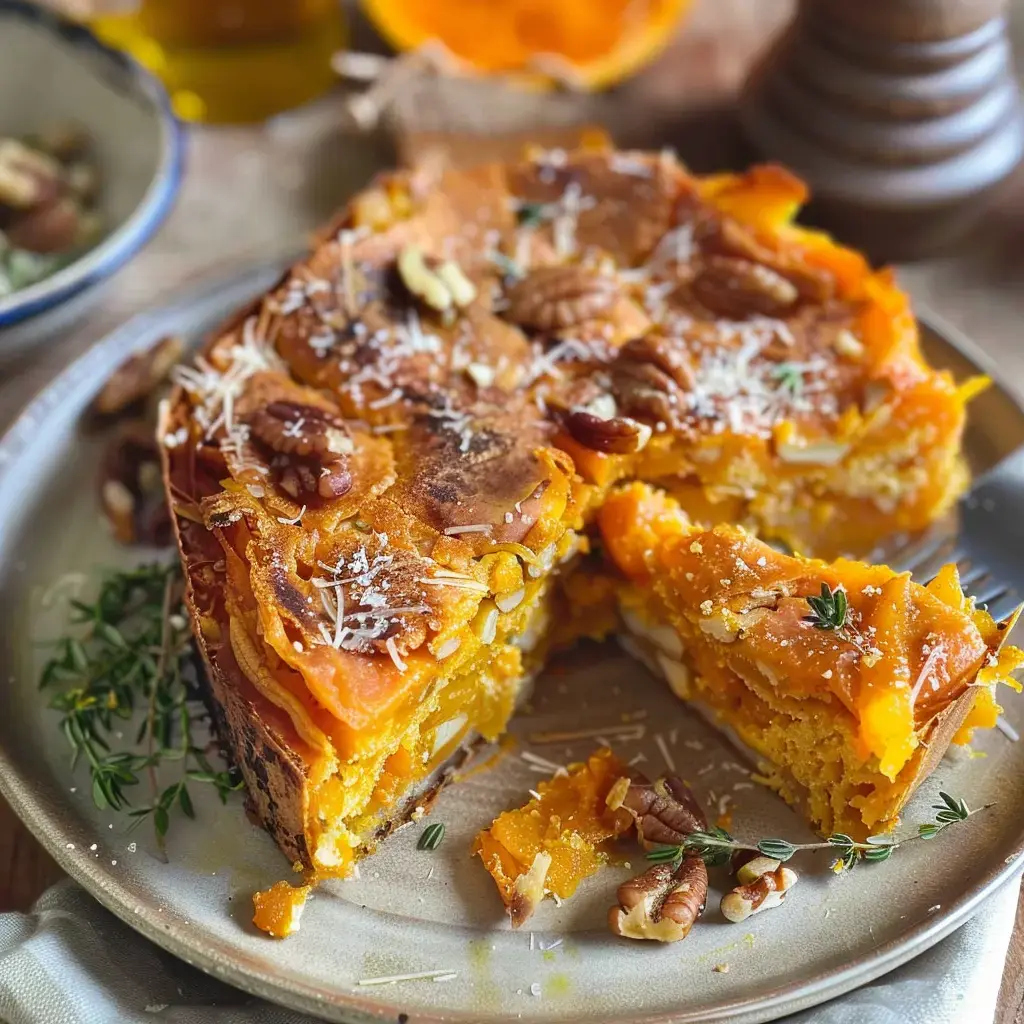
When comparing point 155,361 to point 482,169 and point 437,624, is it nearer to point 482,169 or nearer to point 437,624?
point 482,169

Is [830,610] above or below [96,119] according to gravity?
below

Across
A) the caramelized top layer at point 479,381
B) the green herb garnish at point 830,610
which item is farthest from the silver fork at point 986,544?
the green herb garnish at point 830,610

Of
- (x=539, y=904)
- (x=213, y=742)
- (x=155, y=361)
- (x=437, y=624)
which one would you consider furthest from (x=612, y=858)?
(x=155, y=361)

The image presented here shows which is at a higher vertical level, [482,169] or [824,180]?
[482,169]

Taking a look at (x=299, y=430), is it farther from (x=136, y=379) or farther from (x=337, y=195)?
(x=337, y=195)

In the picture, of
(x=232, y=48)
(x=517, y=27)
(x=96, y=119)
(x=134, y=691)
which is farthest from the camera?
(x=517, y=27)

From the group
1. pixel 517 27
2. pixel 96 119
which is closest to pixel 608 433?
pixel 96 119

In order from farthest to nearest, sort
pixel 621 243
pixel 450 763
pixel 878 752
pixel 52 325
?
pixel 52 325
pixel 621 243
pixel 450 763
pixel 878 752
